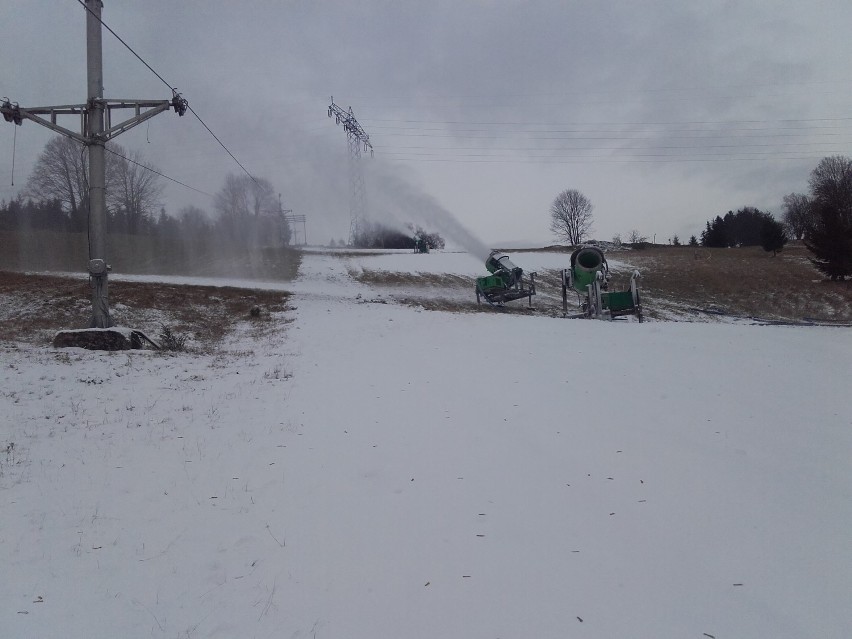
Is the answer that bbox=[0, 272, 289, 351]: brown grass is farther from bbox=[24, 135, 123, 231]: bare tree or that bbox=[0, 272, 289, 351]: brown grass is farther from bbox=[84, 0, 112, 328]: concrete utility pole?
bbox=[24, 135, 123, 231]: bare tree

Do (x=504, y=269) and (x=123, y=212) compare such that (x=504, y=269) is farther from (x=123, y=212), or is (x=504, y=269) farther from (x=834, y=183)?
(x=834, y=183)

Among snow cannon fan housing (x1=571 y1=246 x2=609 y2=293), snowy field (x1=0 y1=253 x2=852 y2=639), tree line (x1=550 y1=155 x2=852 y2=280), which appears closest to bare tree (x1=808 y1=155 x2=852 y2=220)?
tree line (x1=550 y1=155 x2=852 y2=280)

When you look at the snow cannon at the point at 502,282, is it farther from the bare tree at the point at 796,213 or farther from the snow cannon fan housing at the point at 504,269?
the bare tree at the point at 796,213

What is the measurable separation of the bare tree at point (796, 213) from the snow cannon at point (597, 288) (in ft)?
205

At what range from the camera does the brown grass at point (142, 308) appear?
13711 millimetres

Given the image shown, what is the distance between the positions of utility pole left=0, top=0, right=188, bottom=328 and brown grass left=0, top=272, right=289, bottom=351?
1.73 metres

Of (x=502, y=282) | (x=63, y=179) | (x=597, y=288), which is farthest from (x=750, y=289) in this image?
(x=63, y=179)

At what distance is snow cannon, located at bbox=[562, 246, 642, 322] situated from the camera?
56.9ft

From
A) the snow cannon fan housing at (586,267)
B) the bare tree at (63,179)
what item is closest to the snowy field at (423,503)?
the snow cannon fan housing at (586,267)

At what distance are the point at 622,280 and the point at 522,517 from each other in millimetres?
31173

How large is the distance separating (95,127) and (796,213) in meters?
90.7

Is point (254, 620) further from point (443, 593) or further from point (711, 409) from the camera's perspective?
point (711, 409)

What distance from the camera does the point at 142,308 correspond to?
17141 millimetres

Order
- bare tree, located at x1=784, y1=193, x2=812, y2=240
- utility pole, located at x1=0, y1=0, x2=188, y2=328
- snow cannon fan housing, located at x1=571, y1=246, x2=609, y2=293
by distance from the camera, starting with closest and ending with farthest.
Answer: utility pole, located at x1=0, y1=0, x2=188, y2=328, snow cannon fan housing, located at x1=571, y1=246, x2=609, y2=293, bare tree, located at x1=784, y1=193, x2=812, y2=240
